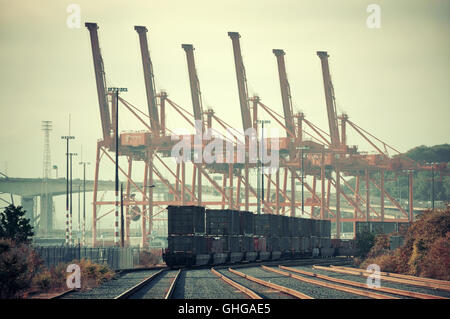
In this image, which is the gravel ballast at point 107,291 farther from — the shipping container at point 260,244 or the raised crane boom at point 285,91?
the raised crane boom at point 285,91

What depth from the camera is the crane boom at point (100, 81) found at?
321 ft

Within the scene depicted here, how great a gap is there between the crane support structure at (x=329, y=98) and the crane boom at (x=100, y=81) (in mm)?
38853

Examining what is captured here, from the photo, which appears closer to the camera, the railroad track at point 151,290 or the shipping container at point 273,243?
the railroad track at point 151,290

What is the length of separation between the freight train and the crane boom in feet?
110

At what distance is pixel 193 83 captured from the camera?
107 m

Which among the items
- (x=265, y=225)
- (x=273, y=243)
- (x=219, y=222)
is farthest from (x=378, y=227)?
(x=219, y=222)

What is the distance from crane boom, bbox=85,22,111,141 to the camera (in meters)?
97.8

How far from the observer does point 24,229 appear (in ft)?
162

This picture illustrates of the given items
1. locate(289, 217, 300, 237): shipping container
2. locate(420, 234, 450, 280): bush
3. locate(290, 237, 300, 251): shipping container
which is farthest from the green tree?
locate(290, 237, 300, 251): shipping container

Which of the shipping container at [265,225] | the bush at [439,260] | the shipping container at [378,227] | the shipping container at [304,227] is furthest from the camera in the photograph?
the shipping container at [304,227]

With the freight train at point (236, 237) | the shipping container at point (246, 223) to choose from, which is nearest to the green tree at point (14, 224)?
the freight train at point (236, 237)
